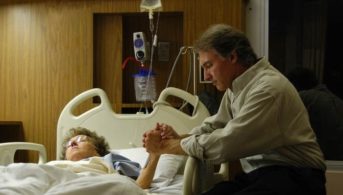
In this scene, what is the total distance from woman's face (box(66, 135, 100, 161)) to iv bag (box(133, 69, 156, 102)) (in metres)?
0.63

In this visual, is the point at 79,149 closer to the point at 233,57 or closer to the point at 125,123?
the point at 125,123

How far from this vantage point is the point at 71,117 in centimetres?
279

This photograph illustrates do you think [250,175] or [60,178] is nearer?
[60,178]

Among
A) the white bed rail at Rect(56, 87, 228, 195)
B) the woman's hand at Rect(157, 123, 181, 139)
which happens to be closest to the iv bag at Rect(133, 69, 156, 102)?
the white bed rail at Rect(56, 87, 228, 195)

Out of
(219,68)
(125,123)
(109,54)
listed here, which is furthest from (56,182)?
(109,54)

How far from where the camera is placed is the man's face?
6.21ft

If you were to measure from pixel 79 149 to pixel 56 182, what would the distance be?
698 millimetres

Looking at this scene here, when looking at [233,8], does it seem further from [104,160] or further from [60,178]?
[60,178]

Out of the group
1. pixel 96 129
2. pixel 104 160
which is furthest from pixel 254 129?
pixel 96 129

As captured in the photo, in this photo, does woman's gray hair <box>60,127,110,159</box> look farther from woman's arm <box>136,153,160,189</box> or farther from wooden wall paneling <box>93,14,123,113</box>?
wooden wall paneling <box>93,14,123,113</box>

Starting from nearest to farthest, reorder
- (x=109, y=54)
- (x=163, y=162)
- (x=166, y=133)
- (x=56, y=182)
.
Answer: (x=56, y=182) < (x=166, y=133) < (x=163, y=162) < (x=109, y=54)

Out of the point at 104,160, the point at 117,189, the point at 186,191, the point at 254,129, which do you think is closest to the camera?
the point at 117,189

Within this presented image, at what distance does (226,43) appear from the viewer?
1875mm

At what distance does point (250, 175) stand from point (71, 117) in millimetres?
1318
